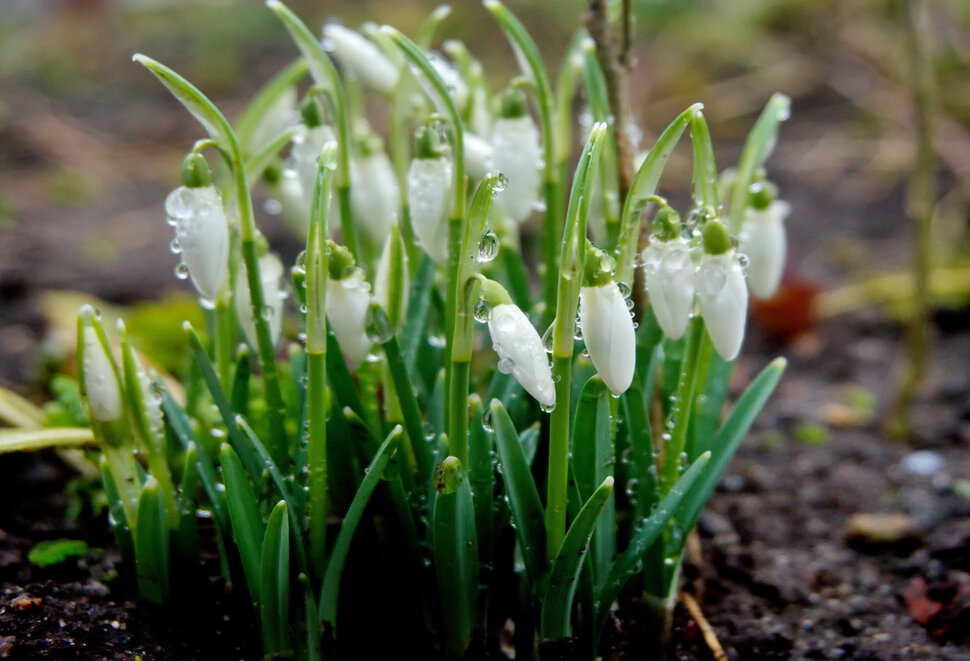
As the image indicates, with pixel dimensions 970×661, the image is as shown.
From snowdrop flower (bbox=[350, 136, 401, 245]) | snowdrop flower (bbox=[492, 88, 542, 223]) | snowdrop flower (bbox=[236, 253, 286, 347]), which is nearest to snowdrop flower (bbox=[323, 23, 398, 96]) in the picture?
snowdrop flower (bbox=[350, 136, 401, 245])

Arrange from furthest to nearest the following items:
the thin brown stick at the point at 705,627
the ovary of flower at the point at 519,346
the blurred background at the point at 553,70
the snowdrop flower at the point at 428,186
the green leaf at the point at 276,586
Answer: the blurred background at the point at 553,70 → the thin brown stick at the point at 705,627 → the snowdrop flower at the point at 428,186 → the green leaf at the point at 276,586 → the ovary of flower at the point at 519,346

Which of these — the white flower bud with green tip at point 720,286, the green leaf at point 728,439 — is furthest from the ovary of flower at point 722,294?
the green leaf at point 728,439

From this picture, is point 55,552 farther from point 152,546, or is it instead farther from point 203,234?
point 203,234

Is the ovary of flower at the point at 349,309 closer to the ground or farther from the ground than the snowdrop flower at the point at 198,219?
closer to the ground

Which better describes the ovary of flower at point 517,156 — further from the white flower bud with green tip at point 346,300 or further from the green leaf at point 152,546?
the green leaf at point 152,546

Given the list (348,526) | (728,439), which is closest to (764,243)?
(728,439)

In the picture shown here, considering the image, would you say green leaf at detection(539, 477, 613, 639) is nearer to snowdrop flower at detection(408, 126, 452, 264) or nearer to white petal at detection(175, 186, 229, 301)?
snowdrop flower at detection(408, 126, 452, 264)
